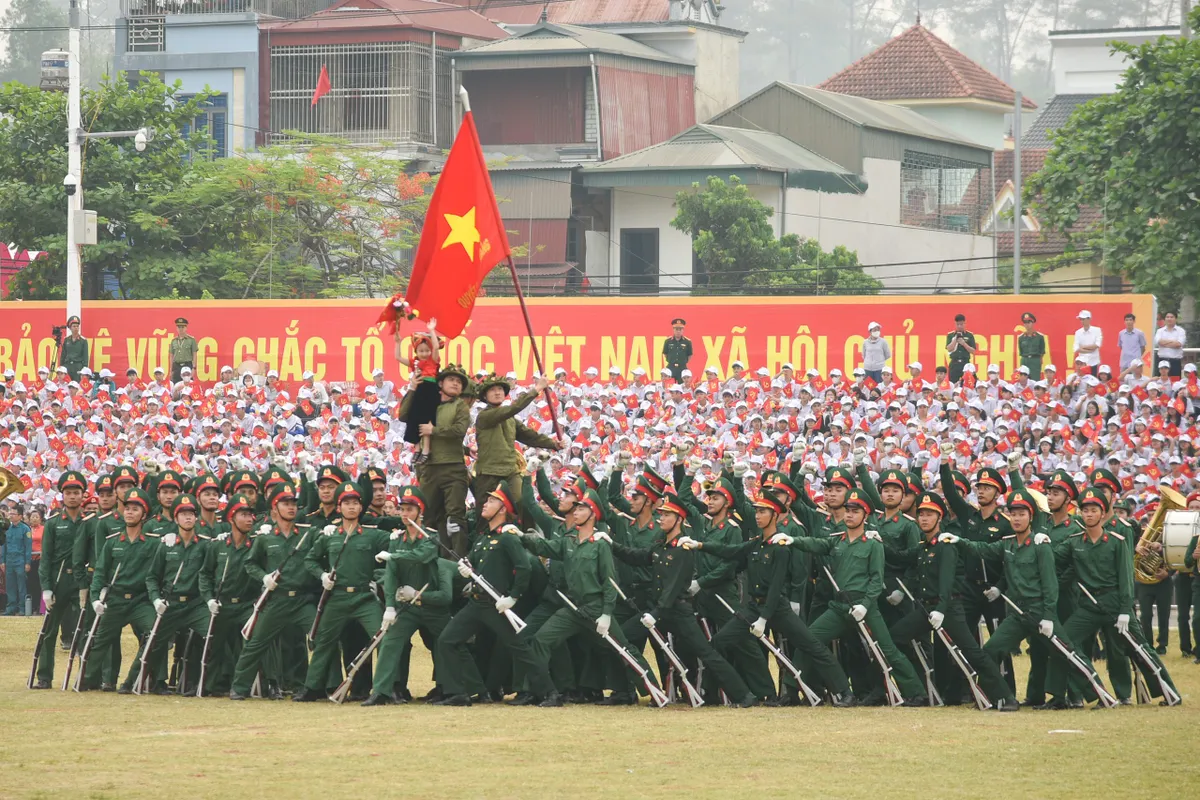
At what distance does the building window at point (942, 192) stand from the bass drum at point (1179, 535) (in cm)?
2854

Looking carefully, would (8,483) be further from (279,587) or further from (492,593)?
(492,593)

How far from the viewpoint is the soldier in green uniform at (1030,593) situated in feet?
42.1

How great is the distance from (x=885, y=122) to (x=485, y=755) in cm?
3564

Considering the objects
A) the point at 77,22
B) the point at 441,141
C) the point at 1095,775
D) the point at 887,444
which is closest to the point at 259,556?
the point at 1095,775

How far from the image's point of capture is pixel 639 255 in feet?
133

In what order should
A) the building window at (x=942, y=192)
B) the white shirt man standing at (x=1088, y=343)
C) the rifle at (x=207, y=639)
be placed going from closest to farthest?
the rifle at (x=207, y=639) < the white shirt man standing at (x=1088, y=343) < the building window at (x=942, y=192)

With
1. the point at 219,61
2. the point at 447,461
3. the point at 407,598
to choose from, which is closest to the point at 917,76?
the point at 219,61

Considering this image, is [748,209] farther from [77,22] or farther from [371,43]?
[77,22]

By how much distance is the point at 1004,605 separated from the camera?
1358 cm

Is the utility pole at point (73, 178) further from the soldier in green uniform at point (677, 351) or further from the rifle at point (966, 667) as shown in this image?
the rifle at point (966, 667)

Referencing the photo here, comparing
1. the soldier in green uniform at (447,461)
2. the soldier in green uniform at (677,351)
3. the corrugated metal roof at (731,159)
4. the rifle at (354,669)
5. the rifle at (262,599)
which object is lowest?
the rifle at (354,669)

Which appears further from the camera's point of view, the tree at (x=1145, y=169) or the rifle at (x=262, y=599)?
the tree at (x=1145, y=169)

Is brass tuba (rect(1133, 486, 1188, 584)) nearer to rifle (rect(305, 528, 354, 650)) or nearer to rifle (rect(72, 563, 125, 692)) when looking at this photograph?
rifle (rect(305, 528, 354, 650))

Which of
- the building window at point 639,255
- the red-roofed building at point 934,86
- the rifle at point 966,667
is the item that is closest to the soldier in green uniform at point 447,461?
the rifle at point 966,667
